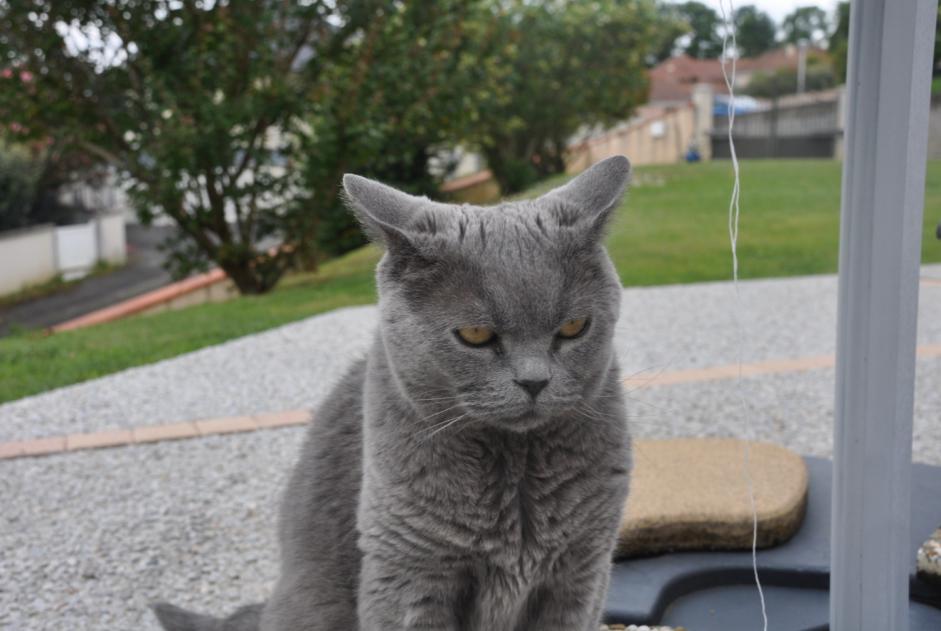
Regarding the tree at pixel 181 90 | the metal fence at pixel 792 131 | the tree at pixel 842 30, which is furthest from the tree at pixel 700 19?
the tree at pixel 181 90

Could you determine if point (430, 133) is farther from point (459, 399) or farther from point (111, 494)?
point (459, 399)

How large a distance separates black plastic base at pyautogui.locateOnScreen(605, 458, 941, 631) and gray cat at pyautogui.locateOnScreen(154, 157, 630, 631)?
2.68 ft

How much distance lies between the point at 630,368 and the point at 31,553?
378cm

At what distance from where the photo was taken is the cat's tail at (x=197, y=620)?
2387mm

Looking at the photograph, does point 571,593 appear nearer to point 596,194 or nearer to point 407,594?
point 407,594

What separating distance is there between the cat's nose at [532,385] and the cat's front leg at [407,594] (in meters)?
0.42

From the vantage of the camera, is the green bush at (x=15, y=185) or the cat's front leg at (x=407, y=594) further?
the green bush at (x=15, y=185)

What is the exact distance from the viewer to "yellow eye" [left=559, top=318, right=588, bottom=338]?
1.69 m

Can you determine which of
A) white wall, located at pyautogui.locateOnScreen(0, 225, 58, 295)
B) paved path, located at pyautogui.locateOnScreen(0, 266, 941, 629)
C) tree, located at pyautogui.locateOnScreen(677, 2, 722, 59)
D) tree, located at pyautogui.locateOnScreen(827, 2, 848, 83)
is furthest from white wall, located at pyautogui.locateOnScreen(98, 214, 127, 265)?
tree, located at pyautogui.locateOnScreen(677, 2, 722, 59)

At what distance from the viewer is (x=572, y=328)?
5.58ft

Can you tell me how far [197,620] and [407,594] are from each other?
837 millimetres

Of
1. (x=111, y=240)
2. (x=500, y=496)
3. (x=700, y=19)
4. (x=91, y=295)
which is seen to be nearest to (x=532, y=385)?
(x=500, y=496)

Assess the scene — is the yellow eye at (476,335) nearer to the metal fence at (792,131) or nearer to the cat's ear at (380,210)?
the cat's ear at (380,210)

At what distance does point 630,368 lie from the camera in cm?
609
